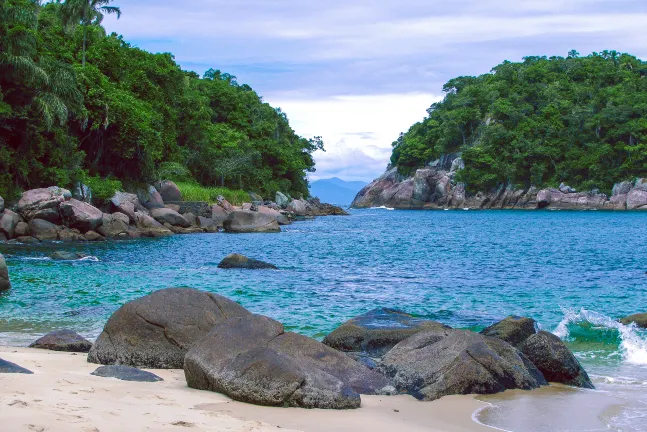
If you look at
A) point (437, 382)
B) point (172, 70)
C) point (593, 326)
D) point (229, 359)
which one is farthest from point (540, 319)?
point (172, 70)

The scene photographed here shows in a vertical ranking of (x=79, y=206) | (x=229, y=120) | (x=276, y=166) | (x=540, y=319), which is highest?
(x=229, y=120)

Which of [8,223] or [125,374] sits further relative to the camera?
[8,223]

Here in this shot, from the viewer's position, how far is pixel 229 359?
8.69 m

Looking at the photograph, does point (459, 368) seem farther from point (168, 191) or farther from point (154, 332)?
point (168, 191)

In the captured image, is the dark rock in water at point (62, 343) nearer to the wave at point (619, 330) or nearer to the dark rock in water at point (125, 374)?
the dark rock in water at point (125, 374)

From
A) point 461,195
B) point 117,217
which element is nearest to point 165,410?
point 117,217

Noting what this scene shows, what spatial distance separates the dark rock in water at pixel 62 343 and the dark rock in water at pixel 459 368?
5.11 metres

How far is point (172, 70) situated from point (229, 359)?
2298 inches

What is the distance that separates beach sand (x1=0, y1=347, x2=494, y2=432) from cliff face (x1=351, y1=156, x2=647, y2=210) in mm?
98148

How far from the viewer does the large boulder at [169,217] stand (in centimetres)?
4681

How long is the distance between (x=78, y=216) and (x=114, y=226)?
348cm

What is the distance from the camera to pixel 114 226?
39750mm

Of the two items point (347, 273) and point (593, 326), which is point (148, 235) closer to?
point (347, 273)

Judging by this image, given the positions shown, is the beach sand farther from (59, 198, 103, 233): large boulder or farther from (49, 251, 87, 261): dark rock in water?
(59, 198, 103, 233): large boulder
